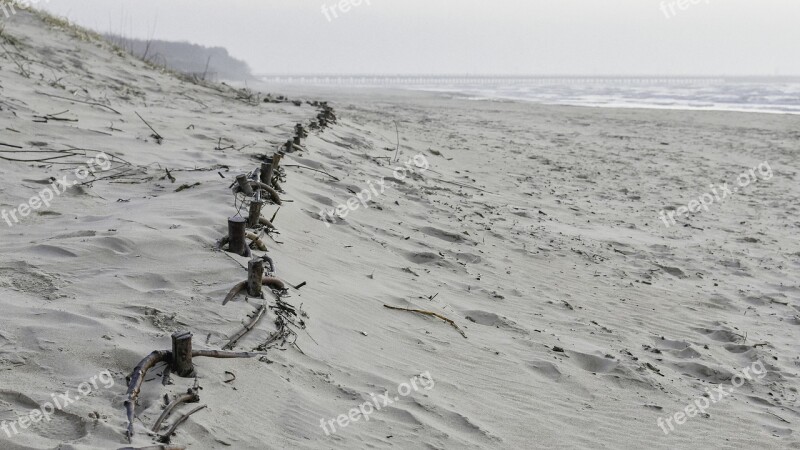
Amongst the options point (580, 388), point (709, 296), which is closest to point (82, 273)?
point (580, 388)

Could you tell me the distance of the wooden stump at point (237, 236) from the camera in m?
3.40

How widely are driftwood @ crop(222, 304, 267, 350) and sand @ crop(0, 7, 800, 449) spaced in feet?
0.10

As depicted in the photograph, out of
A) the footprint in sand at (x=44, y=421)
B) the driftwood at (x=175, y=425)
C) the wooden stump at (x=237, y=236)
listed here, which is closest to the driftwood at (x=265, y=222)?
the wooden stump at (x=237, y=236)

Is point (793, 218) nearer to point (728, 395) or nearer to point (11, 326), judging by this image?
point (728, 395)

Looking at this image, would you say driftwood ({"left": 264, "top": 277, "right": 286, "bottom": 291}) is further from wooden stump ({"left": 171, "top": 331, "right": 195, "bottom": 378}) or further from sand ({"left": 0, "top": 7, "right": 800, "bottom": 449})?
wooden stump ({"left": 171, "top": 331, "right": 195, "bottom": 378})

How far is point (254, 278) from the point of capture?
3002 mm

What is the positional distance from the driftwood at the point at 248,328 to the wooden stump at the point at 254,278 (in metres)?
0.09

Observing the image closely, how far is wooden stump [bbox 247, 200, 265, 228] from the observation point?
3924 millimetres

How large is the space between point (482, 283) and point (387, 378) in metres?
1.82

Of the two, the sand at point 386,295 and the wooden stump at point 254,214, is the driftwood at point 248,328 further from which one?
the wooden stump at point 254,214

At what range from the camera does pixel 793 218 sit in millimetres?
7199

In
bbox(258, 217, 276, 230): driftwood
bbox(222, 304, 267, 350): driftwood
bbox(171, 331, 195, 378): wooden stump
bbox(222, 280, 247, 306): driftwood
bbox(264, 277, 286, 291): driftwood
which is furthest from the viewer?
bbox(258, 217, 276, 230): driftwood

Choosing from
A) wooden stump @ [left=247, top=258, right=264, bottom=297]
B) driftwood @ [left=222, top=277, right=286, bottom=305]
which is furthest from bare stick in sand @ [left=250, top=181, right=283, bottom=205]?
wooden stump @ [left=247, top=258, right=264, bottom=297]

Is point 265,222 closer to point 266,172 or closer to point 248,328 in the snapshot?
point 266,172
